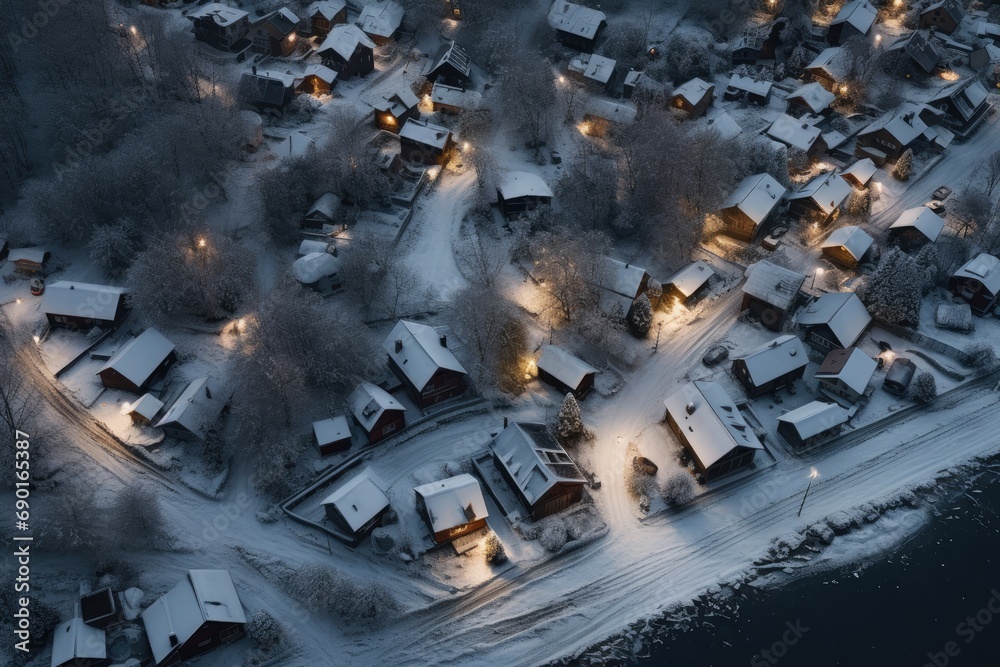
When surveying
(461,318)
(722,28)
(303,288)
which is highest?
(722,28)

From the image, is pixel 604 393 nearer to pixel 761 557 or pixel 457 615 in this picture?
pixel 761 557

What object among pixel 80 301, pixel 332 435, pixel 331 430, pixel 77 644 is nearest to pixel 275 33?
pixel 80 301

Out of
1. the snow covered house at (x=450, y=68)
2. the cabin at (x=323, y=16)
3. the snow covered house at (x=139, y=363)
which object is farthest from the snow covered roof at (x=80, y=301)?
the cabin at (x=323, y=16)

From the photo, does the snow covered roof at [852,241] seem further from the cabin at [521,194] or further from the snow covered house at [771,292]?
the cabin at [521,194]

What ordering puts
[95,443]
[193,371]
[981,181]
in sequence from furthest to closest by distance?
[981,181], [193,371], [95,443]

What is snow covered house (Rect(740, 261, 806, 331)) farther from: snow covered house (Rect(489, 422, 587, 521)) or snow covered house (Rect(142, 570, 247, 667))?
snow covered house (Rect(142, 570, 247, 667))

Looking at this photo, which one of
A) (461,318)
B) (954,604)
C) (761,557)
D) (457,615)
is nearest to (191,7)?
(461,318)

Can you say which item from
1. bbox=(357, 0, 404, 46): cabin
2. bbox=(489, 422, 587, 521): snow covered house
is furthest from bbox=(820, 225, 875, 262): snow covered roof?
bbox=(357, 0, 404, 46): cabin
